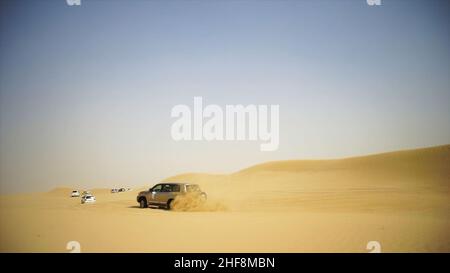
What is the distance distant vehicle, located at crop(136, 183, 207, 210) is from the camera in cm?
2409

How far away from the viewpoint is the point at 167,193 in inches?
966

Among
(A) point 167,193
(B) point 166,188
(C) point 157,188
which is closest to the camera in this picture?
(A) point 167,193

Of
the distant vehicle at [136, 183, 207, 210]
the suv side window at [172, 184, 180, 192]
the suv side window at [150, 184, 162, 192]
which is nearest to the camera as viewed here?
the distant vehicle at [136, 183, 207, 210]

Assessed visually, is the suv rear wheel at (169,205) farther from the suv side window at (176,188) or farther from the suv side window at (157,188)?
the suv side window at (157,188)

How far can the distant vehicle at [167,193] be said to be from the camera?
24094 mm

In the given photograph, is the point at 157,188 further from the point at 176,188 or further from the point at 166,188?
the point at 176,188

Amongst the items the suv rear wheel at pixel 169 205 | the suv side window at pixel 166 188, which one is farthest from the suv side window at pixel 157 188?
the suv rear wheel at pixel 169 205

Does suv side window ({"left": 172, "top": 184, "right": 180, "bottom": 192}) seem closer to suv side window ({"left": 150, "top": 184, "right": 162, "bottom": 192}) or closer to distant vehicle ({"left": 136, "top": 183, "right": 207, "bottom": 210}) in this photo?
distant vehicle ({"left": 136, "top": 183, "right": 207, "bottom": 210})

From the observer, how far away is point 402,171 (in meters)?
57.3

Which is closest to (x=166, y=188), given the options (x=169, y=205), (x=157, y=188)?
(x=157, y=188)

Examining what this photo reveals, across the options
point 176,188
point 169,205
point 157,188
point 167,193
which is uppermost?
point 176,188

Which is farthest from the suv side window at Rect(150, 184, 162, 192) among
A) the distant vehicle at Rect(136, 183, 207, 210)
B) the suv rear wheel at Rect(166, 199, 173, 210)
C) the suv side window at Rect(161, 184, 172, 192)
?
the suv rear wheel at Rect(166, 199, 173, 210)
